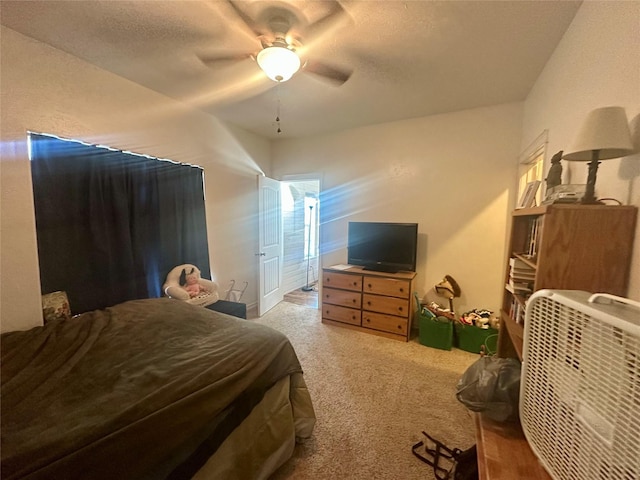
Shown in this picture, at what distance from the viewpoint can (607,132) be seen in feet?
3.52

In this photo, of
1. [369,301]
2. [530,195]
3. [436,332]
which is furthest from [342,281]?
[530,195]

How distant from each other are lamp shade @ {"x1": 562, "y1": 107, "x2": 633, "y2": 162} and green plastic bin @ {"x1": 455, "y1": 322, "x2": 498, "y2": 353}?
2.15 metres

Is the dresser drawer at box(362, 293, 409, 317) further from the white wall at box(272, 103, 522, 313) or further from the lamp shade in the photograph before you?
the lamp shade

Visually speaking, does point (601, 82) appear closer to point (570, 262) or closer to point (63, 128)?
point (570, 262)

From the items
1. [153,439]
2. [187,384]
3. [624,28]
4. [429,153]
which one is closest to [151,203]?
[187,384]

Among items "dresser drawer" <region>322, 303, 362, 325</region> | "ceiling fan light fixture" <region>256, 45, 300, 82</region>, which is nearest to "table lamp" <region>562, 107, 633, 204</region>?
"ceiling fan light fixture" <region>256, 45, 300, 82</region>

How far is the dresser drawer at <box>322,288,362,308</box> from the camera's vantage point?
336cm

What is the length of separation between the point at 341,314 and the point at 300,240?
2.64 meters

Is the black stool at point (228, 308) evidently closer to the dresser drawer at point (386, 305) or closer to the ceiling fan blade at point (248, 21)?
the dresser drawer at point (386, 305)

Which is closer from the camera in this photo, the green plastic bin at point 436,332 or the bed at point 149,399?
the bed at point 149,399

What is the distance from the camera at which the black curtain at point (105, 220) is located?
2.04 m

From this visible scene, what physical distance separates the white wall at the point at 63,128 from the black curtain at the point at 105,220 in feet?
0.29

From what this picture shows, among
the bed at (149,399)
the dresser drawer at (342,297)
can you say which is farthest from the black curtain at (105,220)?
the dresser drawer at (342,297)

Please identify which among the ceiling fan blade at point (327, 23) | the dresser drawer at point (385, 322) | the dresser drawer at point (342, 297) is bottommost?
the dresser drawer at point (385, 322)
